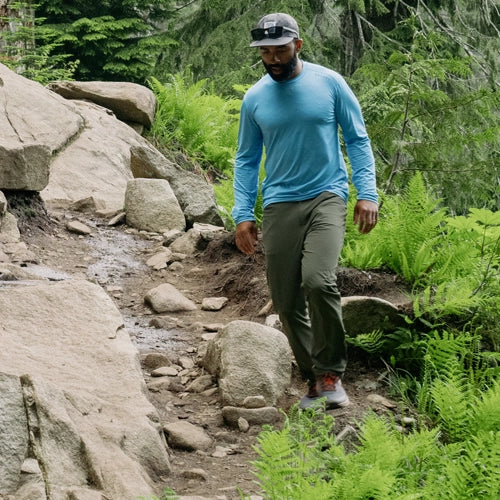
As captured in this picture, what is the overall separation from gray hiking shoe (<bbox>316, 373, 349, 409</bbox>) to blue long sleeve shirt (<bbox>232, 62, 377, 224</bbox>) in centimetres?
113

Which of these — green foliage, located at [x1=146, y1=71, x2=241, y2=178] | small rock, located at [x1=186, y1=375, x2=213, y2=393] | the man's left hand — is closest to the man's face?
the man's left hand

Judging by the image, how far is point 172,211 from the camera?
368 inches

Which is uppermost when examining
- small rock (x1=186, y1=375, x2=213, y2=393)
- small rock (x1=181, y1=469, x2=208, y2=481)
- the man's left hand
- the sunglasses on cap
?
the sunglasses on cap

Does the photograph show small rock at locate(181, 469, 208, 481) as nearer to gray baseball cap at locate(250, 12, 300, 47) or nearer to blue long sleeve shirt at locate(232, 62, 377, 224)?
blue long sleeve shirt at locate(232, 62, 377, 224)

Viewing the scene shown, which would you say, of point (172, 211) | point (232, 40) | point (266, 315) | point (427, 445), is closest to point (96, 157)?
point (172, 211)

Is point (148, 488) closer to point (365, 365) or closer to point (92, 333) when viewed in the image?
point (92, 333)

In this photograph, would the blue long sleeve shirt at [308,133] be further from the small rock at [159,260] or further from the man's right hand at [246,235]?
the small rock at [159,260]

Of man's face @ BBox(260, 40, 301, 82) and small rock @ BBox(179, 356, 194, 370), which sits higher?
man's face @ BBox(260, 40, 301, 82)

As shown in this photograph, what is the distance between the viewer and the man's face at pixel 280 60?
4.75m

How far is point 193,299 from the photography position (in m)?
7.34

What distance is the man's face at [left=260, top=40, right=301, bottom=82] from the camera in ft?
15.6

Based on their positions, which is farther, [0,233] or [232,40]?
[232,40]

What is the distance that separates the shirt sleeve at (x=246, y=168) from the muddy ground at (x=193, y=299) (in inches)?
49.3

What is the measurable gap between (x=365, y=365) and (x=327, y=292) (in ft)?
4.58
